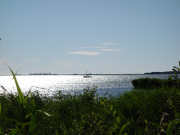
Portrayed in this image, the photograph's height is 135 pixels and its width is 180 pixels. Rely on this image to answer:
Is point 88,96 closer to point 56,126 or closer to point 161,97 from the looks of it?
point 161,97

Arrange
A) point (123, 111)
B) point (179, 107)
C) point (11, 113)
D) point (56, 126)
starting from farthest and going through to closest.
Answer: point (11, 113)
point (123, 111)
point (179, 107)
point (56, 126)

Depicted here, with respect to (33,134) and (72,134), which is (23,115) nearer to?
(33,134)

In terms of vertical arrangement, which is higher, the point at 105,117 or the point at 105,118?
the point at 105,118

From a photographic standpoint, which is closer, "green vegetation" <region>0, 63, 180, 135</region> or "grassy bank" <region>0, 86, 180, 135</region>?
"green vegetation" <region>0, 63, 180, 135</region>

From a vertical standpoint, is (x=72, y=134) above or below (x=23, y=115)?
below

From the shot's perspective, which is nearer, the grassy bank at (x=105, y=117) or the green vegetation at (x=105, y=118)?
the green vegetation at (x=105, y=118)

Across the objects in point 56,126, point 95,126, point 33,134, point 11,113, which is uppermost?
point 33,134

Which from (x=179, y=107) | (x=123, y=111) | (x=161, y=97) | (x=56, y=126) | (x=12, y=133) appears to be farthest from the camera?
(x=161, y=97)

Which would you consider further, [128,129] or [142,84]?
[142,84]

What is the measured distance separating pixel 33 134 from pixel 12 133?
209 millimetres

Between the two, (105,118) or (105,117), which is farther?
(105,117)

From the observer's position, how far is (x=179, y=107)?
5355 mm

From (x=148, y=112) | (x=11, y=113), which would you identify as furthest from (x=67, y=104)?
(x=148, y=112)

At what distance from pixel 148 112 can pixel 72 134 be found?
11.6 feet
